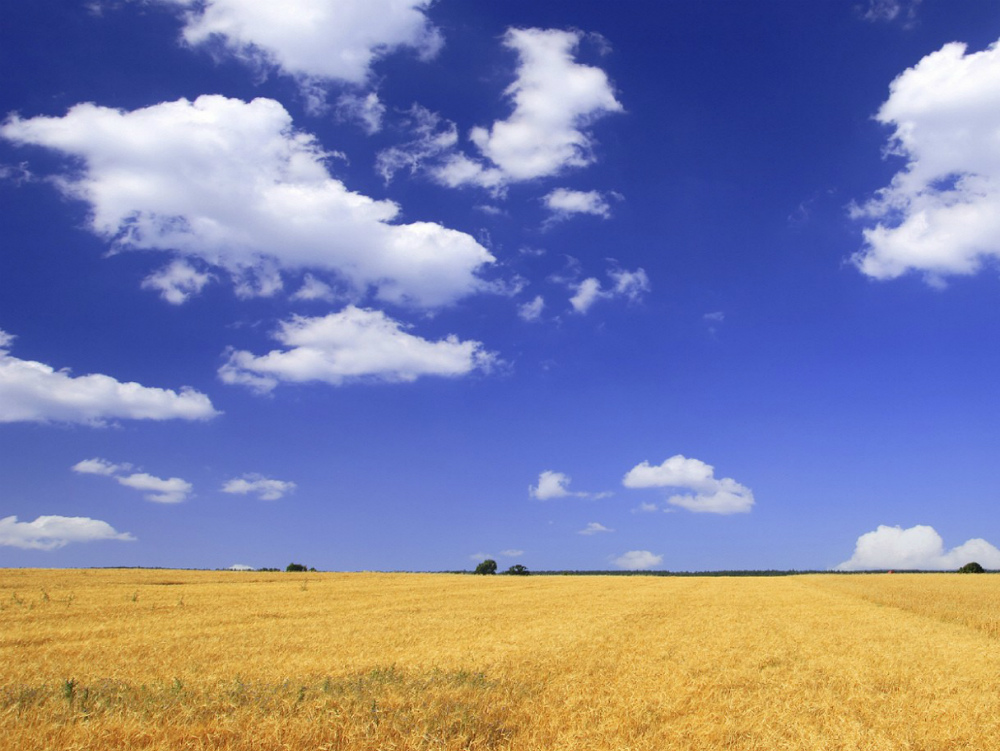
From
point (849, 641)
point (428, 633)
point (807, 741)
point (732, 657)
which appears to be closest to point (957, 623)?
point (849, 641)

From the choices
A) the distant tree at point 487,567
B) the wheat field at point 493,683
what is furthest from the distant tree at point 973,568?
the wheat field at point 493,683

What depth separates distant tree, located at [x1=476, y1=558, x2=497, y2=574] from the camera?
124363 mm

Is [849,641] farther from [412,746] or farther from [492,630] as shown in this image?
[412,746]

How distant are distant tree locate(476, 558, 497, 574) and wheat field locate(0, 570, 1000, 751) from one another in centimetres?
10553

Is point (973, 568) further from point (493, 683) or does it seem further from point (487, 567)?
point (493, 683)

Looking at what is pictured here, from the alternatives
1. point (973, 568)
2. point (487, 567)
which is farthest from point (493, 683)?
point (973, 568)

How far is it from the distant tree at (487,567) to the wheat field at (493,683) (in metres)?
106

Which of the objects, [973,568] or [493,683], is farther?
[973,568]

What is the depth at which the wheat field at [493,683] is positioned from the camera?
747 cm

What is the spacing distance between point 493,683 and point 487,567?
391 ft

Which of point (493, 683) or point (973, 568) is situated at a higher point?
point (493, 683)

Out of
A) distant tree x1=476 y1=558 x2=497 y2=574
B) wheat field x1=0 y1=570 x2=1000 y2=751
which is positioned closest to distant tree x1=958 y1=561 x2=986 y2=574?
distant tree x1=476 y1=558 x2=497 y2=574

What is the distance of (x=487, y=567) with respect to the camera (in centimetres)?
12475

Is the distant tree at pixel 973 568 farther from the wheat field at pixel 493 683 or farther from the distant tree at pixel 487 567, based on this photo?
the wheat field at pixel 493 683
